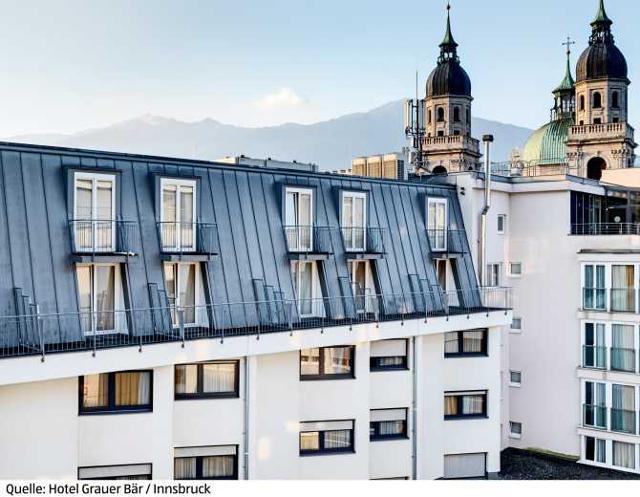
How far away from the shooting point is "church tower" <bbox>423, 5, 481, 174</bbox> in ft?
149

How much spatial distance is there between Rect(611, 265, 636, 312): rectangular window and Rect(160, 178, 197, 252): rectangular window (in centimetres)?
952

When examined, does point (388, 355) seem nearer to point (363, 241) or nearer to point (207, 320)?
point (363, 241)

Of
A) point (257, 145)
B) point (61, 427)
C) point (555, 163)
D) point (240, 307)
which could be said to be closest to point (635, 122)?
point (555, 163)

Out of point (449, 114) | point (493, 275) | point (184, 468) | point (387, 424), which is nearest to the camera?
point (184, 468)

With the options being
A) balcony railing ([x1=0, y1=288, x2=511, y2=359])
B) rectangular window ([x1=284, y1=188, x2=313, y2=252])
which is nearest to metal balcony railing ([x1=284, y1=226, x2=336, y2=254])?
rectangular window ([x1=284, y1=188, x2=313, y2=252])

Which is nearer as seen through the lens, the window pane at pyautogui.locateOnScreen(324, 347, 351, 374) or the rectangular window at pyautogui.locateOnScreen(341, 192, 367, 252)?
the window pane at pyautogui.locateOnScreen(324, 347, 351, 374)

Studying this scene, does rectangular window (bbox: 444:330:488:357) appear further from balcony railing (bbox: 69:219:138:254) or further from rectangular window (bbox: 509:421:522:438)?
balcony railing (bbox: 69:219:138:254)

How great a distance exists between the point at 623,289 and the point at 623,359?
146 cm

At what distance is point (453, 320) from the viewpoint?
490 inches

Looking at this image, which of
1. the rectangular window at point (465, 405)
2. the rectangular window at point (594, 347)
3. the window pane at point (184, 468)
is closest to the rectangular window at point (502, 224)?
the rectangular window at point (594, 347)

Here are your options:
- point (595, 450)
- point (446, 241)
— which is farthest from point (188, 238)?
point (595, 450)

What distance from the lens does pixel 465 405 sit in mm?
13383

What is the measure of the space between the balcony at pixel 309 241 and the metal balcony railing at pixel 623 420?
25.7 ft

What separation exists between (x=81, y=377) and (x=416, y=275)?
5961 millimetres
